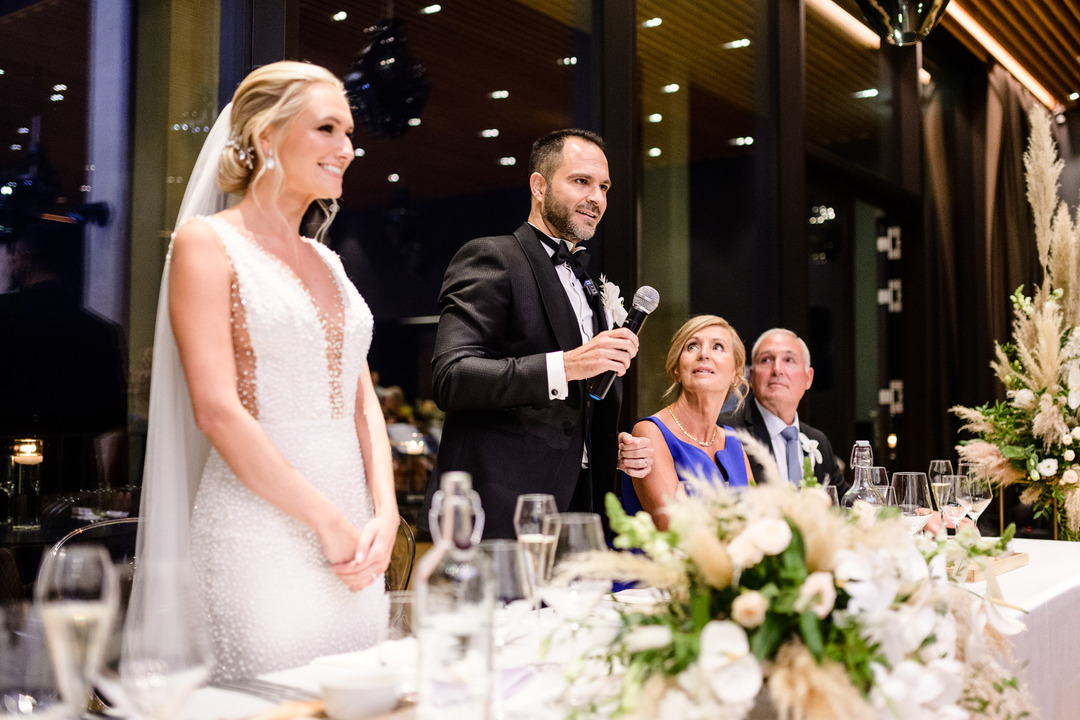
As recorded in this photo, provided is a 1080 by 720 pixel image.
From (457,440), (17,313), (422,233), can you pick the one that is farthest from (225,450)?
(422,233)

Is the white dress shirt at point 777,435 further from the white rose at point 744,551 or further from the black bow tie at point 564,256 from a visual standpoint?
the white rose at point 744,551

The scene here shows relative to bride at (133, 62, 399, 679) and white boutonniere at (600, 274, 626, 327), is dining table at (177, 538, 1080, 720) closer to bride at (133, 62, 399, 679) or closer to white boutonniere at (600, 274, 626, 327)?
bride at (133, 62, 399, 679)

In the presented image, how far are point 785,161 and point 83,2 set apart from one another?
135 inches

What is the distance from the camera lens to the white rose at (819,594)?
0.93 metres

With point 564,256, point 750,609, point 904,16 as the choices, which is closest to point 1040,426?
point 904,16

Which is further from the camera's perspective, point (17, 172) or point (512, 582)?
point (17, 172)

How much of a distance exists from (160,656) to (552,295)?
169cm

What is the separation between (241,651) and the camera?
159cm

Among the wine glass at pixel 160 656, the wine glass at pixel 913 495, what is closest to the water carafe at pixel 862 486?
the wine glass at pixel 913 495

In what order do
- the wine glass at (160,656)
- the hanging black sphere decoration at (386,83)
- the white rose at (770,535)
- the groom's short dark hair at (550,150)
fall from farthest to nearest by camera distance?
1. the hanging black sphere decoration at (386,83)
2. the groom's short dark hair at (550,150)
3. the white rose at (770,535)
4. the wine glass at (160,656)

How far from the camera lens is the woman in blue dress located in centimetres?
281

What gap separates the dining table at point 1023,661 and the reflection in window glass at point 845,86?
127 inches

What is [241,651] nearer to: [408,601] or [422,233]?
[408,601]

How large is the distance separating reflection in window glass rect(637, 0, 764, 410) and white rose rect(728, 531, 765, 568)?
341cm
